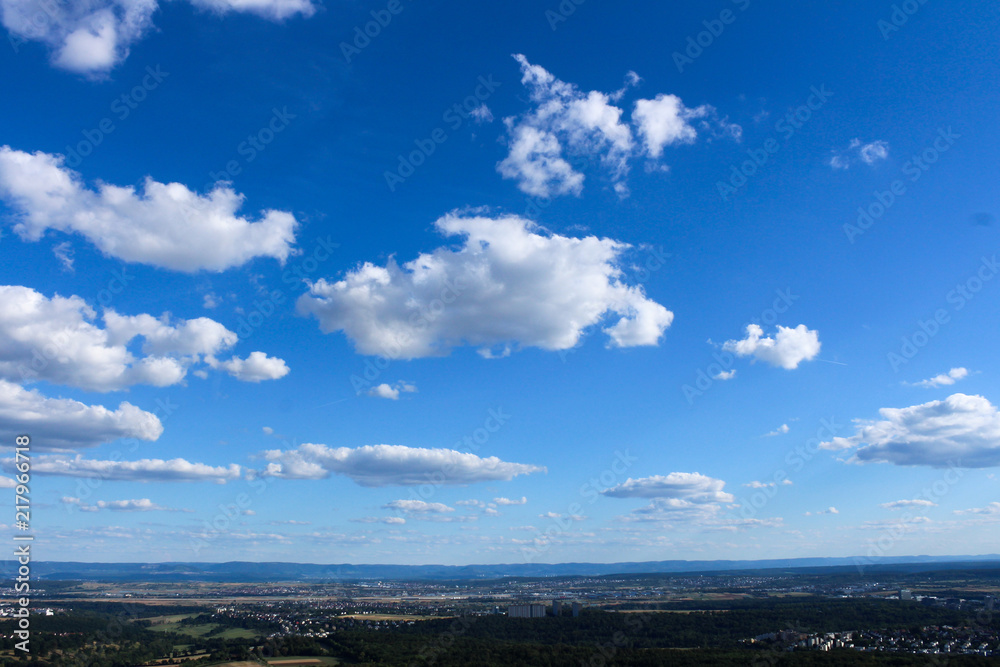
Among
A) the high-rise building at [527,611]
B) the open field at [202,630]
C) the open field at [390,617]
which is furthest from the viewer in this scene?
the open field at [390,617]

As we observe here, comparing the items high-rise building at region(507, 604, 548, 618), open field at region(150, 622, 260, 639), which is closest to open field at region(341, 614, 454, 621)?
high-rise building at region(507, 604, 548, 618)

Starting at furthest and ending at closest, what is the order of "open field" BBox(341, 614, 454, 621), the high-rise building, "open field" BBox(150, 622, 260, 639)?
1. "open field" BBox(341, 614, 454, 621)
2. the high-rise building
3. "open field" BBox(150, 622, 260, 639)

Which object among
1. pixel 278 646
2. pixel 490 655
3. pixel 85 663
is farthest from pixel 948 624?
pixel 85 663

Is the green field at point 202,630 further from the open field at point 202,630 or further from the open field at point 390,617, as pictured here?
the open field at point 390,617

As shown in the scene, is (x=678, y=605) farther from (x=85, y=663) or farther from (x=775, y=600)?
(x=85, y=663)

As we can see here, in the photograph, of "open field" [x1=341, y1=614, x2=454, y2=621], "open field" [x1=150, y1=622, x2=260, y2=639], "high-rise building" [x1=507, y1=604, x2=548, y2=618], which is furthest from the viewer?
"open field" [x1=341, y1=614, x2=454, y2=621]

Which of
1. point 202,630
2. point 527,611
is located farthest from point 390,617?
point 202,630

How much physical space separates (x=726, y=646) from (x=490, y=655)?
3094 cm

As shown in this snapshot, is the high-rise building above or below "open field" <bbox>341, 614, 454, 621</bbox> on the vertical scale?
above

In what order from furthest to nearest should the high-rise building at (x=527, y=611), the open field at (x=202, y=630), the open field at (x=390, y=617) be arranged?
the open field at (x=390, y=617) < the high-rise building at (x=527, y=611) < the open field at (x=202, y=630)

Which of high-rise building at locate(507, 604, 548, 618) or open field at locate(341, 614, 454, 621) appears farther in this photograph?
open field at locate(341, 614, 454, 621)

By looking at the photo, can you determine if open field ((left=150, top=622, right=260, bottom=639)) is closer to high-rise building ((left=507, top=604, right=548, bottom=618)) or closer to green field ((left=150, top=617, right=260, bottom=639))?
green field ((left=150, top=617, right=260, bottom=639))

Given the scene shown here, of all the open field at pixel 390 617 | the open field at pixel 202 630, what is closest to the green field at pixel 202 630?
the open field at pixel 202 630

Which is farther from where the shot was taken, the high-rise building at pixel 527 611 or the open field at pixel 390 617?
the open field at pixel 390 617
